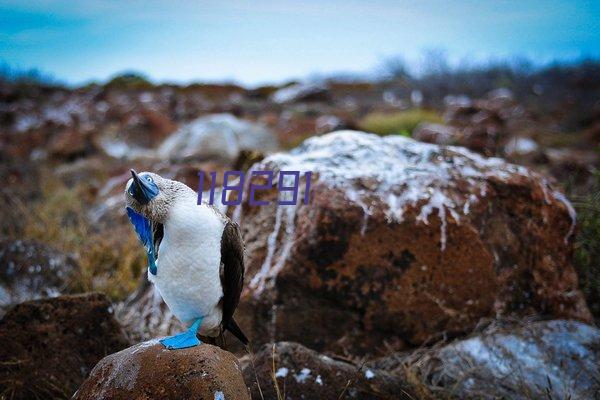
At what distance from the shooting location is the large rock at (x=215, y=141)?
8.64m

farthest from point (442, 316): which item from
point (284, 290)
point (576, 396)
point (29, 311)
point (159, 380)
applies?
point (29, 311)

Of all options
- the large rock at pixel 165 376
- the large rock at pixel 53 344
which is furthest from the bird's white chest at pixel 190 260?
the large rock at pixel 53 344

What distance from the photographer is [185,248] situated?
61.2 inches

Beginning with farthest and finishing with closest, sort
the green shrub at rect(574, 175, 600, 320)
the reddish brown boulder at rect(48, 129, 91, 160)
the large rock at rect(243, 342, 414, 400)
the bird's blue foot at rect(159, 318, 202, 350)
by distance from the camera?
the reddish brown boulder at rect(48, 129, 91, 160) → the green shrub at rect(574, 175, 600, 320) → the large rock at rect(243, 342, 414, 400) → the bird's blue foot at rect(159, 318, 202, 350)

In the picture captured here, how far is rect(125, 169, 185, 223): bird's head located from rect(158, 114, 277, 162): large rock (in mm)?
6725

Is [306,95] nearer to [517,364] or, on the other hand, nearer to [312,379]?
[517,364]

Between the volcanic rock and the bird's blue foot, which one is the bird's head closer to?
the bird's blue foot

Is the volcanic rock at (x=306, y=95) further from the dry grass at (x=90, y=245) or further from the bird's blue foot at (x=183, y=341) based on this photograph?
the bird's blue foot at (x=183, y=341)

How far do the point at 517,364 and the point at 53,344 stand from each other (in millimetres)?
2439

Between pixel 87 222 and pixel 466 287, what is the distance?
188 inches

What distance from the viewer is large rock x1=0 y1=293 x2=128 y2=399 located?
227cm

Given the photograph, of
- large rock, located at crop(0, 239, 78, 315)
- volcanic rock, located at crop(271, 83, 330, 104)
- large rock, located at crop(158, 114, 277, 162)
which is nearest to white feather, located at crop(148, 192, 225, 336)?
large rock, located at crop(0, 239, 78, 315)

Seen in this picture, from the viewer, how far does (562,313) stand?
297cm

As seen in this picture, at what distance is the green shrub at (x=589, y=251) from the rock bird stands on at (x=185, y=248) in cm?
274
